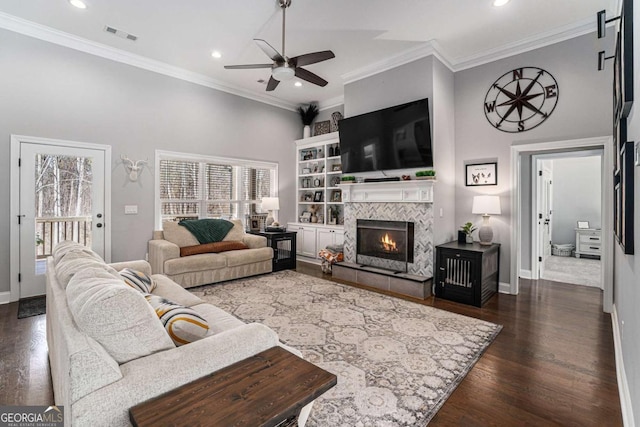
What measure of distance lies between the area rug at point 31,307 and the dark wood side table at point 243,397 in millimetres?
3668

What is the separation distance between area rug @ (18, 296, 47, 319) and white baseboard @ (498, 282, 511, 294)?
5.90 m

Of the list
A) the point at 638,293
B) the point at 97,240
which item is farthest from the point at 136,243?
the point at 638,293

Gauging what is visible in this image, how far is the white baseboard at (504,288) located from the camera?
4.38 metres

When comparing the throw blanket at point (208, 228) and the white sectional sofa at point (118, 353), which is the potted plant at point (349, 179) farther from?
the white sectional sofa at point (118, 353)

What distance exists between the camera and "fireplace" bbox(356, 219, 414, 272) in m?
4.54

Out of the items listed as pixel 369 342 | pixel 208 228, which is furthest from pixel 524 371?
pixel 208 228

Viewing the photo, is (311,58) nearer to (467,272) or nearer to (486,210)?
(486,210)

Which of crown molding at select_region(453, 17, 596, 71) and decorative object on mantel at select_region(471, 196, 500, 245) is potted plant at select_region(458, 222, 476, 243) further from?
crown molding at select_region(453, 17, 596, 71)

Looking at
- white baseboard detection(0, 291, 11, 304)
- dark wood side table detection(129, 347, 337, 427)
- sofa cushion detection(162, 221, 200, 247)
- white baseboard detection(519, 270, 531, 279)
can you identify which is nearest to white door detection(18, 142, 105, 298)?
white baseboard detection(0, 291, 11, 304)

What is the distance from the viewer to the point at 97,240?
4.53m

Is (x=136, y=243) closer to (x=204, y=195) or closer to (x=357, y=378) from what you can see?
(x=204, y=195)

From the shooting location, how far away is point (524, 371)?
2369 mm

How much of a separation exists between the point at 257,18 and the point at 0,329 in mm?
4372

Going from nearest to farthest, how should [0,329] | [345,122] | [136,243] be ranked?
[0,329]
[136,243]
[345,122]
